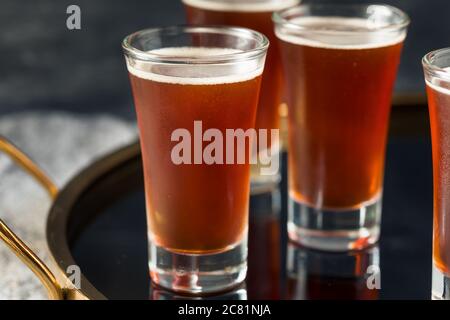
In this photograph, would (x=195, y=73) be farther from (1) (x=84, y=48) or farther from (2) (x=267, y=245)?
(1) (x=84, y=48)

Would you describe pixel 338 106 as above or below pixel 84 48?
above

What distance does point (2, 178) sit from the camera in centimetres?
186

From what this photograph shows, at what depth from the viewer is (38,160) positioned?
6.70ft

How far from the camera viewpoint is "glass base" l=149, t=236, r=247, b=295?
50.2 inches

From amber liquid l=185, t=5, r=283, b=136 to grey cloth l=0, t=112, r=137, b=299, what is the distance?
1.36ft

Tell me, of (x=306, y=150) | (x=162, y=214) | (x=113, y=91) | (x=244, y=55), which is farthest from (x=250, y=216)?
(x=113, y=91)

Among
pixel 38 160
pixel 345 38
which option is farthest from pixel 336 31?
pixel 38 160

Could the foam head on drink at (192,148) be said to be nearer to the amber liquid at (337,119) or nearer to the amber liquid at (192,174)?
the amber liquid at (192,174)

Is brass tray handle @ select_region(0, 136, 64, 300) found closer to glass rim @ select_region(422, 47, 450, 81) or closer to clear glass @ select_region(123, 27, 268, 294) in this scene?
clear glass @ select_region(123, 27, 268, 294)

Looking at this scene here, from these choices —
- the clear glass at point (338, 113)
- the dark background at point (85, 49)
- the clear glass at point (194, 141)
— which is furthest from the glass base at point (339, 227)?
the dark background at point (85, 49)

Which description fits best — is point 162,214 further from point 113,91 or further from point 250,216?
point 113,91

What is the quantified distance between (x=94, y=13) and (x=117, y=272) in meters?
1.36

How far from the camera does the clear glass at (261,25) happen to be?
1563mm

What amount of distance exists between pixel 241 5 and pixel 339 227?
403 mm
